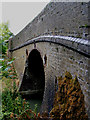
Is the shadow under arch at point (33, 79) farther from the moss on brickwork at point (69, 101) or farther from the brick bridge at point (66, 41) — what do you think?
the moss on brickwork at point (69, 101)

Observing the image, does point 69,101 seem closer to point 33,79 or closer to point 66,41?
point 66,41

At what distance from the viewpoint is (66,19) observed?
10.5ft

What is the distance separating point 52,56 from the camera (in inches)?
159

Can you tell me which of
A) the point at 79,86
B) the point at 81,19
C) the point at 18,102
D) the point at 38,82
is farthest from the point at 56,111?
the point at 38,82

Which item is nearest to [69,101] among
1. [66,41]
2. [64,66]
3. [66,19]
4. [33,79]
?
[64,66]

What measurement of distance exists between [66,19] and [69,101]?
1.44 metres

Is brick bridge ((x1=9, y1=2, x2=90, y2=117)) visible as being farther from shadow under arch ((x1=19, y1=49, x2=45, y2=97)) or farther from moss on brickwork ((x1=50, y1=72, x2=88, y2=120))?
shadow under arch ((x1=19, y1=49, x2=45, y2=97))

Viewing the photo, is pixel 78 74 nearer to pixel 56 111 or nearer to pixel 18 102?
pixel 56 111

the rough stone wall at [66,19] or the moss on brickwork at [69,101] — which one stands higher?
the rough stone wall at [66,19]

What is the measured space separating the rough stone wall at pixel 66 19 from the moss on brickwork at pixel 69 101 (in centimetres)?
74

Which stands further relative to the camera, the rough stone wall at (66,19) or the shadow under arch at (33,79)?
the shadow under arch at (33,79)

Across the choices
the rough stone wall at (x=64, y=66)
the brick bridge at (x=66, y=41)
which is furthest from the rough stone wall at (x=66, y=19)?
the rough stone wall at (x=64, y=66)

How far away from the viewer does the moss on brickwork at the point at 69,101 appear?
253 centimetres

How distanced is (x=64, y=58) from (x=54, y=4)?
1.36 metres
